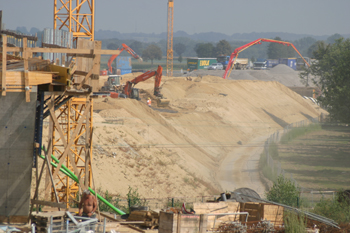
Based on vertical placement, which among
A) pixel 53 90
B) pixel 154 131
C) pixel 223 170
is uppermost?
pixel 53 90

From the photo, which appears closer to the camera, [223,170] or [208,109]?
[223,170]

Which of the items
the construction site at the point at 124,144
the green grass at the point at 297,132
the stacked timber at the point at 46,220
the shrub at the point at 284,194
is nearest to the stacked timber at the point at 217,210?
the construction site at the point at 124,144

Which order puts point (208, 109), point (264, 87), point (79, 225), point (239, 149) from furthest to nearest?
point (264, 87) < point (208, 109) < point (239, 149) < point (79, 225)

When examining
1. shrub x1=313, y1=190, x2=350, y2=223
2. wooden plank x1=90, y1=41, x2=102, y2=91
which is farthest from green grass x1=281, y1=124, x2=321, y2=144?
wooden plank x1=90, y1=41, x2=102, y2=91

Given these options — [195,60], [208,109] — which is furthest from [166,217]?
[195,60]

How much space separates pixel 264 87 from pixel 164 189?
2301 inches

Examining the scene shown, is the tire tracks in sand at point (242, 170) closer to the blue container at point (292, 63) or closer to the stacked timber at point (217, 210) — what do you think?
the stacked timber at point (217, 210)

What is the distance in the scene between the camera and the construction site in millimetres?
13805

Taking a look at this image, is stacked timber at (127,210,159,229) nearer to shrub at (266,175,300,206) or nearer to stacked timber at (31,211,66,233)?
stacked timber at (31,211,66,233)

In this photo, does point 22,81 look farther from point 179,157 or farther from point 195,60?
point 195,60

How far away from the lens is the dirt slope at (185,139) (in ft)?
116

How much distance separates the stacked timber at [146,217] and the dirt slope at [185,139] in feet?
48.9

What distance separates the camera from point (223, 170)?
4388cm

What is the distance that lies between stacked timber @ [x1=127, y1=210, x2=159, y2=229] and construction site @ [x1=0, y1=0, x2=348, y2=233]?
37 mm
